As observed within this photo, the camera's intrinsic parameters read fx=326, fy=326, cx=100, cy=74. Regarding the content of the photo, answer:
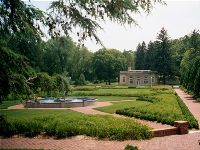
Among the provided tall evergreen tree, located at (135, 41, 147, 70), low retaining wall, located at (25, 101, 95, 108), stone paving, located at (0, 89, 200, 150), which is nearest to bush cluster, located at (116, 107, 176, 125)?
stone paving, located at (0, 89, 200, 150)

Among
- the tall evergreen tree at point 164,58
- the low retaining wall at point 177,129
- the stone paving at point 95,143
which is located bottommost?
the stone paving at point 95,143

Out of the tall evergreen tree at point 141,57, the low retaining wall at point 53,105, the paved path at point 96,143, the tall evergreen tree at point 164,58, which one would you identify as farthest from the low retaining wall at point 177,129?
the tall evergreen tree at point 141,57

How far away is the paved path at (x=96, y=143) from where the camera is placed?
11398 mm

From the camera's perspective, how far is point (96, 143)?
11961 mm

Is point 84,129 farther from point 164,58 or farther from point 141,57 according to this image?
point 141,57

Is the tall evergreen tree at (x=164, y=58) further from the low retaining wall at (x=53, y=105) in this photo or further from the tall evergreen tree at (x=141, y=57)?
the low retaining wall at (x=53, y=105)

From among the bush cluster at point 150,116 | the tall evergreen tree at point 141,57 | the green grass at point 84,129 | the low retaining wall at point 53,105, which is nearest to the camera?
the green grass at point 84,129

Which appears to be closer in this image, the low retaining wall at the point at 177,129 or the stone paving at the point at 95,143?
the stone paving at the point at 95,143

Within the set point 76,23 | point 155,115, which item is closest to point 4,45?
point 76,23

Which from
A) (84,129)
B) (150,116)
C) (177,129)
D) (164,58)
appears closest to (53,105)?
(150,116)

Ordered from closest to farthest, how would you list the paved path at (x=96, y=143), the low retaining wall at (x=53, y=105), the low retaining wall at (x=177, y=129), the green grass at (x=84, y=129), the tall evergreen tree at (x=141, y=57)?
the paved path at (x=96, y=143) < the green grass at (x=84, y=129) < the low retaining wall at (x=177, y=129) < the low retaining wall at (x=53, y=105) < the tall evergreen tree at (x=141, y=57)

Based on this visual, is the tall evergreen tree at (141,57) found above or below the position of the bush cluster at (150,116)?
above

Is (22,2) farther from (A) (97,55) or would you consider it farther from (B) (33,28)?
(A) (97,55)

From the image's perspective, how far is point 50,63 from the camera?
64062 mm
